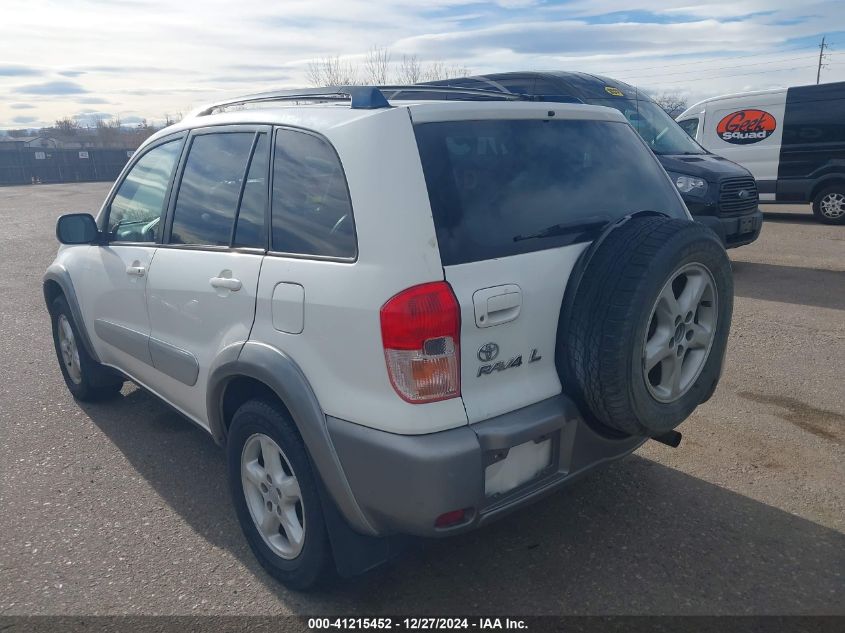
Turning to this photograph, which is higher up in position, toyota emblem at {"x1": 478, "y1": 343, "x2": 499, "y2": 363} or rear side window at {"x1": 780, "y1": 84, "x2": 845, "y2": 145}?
rear side window at {"x1": 780, "y1": 84, "x2": 845, "y2": 145}

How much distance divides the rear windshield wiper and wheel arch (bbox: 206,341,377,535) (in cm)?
93

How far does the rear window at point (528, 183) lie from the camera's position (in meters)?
2.31

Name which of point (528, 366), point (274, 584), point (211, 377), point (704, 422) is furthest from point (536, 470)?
point (704, 422)

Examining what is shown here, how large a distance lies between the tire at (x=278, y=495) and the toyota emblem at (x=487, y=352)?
758 millimetres

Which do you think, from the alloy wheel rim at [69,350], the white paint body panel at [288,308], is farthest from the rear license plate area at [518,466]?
the alloy wheel rim at [69,350]

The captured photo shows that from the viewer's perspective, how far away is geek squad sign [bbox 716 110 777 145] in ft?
41.1

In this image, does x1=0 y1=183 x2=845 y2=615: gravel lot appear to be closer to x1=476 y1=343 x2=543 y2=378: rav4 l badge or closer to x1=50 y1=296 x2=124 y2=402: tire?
x1=50 y1=296 x2=124 y2=402: tire

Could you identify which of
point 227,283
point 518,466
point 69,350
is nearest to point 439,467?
point 518,466

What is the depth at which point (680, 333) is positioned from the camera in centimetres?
263

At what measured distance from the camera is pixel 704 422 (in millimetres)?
4121

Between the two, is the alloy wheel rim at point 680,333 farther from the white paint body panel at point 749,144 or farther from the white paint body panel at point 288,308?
the white paint body panel at point 749,144

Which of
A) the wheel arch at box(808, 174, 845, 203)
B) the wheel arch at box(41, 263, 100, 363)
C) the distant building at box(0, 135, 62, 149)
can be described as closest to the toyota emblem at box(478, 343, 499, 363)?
the wheel arch at box(41, 263, 100, 363)

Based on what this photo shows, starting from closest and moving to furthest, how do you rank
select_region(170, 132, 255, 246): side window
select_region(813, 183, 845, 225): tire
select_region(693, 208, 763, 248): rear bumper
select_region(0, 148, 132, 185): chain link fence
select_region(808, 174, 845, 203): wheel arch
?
select_region(170, 132, 255, 246): side window
select_region(693, 208, 763, 248): rear bumper
select_region(808, 174, 845, 203): wheel arch
select_region(813, 183, 845, 225): tire
select_region(0, 148, 132, 185): chain link fence

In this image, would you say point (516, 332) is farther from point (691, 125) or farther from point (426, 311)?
point (691, 125)
